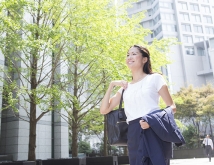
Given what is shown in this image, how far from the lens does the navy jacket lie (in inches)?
66.4

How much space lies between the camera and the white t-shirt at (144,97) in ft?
6.35

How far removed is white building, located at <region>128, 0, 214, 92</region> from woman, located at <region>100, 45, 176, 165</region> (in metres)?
44.6

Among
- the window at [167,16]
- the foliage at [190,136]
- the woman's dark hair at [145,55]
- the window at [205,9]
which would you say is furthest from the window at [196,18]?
the woman's dark hair at [145,55]

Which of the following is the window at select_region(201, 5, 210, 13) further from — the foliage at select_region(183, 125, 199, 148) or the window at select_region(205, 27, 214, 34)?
the foliage at select_region(183, 125, 199, 148)

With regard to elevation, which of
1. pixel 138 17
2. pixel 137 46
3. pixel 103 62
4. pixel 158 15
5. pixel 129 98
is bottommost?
pixel 129 98

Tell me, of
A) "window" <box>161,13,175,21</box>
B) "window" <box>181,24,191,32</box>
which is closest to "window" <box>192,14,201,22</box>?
"window" <box>181,24,191,32</box>

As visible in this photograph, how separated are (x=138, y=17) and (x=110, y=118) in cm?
994

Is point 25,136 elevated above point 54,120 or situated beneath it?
situated beneath

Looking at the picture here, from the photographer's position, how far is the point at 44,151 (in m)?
14.2

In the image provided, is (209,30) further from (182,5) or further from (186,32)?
(182,5)

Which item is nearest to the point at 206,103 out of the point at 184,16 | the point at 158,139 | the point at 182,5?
the point at 158,139

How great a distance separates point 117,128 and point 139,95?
1.17ft

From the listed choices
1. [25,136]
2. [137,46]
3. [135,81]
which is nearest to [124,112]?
[135,81]

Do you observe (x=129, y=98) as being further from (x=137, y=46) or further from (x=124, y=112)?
(x=137, y=46)
